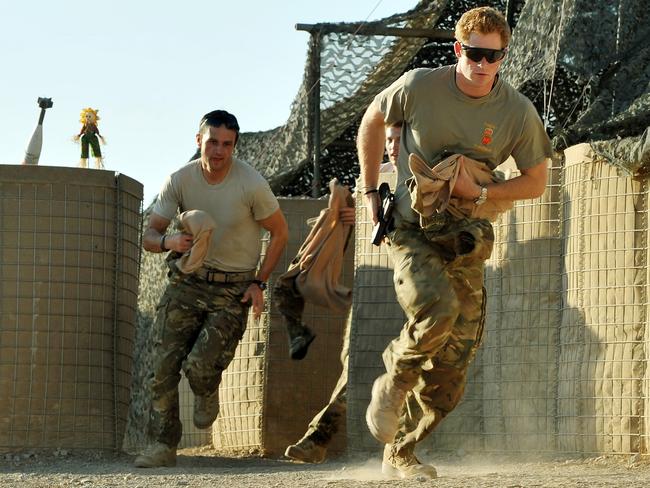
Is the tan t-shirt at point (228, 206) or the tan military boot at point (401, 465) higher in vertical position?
the tan t-shirt at point (228, 206)

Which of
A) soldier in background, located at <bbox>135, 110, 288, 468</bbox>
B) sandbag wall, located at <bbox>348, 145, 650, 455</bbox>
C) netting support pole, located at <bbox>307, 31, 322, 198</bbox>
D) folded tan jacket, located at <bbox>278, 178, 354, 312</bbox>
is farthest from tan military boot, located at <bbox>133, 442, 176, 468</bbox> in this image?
netting support pole, located at <bbox>307, 31, 322, 198</bbox>

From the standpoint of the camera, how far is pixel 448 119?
7000mm

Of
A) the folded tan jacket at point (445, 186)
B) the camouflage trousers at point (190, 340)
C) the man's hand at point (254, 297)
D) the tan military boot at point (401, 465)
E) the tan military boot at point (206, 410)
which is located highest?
the folded tan jacket at point (445, 186)

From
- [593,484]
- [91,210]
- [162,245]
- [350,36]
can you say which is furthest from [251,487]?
[350,36]

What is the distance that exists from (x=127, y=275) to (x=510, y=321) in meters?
2.48

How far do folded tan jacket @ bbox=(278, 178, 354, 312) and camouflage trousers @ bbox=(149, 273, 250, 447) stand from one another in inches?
25.7

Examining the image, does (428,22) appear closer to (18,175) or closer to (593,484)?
(18,175)

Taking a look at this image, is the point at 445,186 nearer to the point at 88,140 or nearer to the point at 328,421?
the point at 328,421

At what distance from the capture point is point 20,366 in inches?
359

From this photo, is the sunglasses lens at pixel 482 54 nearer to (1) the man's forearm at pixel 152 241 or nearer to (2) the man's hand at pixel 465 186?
(2) the man's hand at pixel 465 186

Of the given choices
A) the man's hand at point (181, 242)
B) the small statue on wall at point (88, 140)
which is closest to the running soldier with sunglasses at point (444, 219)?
the man's hand at point (181, 242)

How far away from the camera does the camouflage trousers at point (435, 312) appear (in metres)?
6.85

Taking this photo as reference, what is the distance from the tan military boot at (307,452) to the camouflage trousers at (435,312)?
1.66 m

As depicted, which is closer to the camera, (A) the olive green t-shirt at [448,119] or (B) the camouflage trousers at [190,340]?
(A) the olive green t-shirt at [448,119]
